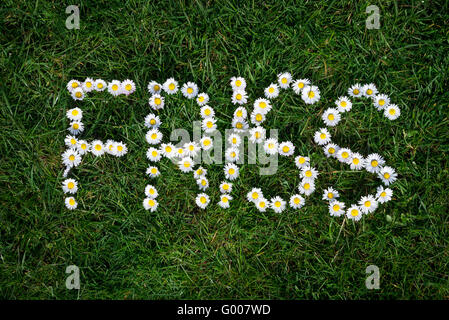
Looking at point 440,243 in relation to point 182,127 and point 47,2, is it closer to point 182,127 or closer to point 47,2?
point 182,127

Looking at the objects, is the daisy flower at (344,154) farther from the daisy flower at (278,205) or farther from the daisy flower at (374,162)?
the daisy flower at (278,205)

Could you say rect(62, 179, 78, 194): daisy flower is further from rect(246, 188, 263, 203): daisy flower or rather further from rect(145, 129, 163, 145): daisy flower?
rect(246, 188, 263, 203): daisy flower

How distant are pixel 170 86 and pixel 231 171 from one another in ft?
1.92

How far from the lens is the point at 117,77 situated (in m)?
1.89

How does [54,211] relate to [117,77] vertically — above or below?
below

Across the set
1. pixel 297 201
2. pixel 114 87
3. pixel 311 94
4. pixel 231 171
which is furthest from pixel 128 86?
pixel 297 201

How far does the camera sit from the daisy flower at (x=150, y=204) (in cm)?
Answer: 183

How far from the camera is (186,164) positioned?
1.84m

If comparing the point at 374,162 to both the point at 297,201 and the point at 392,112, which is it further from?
the point at 297,201

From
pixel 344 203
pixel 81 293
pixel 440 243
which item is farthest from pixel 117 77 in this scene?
pixel 440 243

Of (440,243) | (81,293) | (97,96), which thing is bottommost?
(81,293)

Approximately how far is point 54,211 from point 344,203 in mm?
1617

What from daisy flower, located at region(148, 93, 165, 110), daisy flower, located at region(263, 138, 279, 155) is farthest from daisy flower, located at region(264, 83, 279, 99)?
daisy flower, located at region(148, 93, 165, 110)

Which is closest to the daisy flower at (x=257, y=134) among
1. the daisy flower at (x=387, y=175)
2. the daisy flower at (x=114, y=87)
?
the daisy flower at (x=387, y=175)
